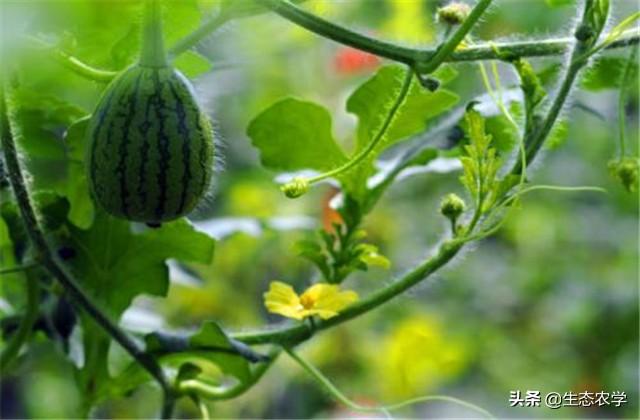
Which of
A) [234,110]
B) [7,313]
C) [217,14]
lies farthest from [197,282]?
[234,110]

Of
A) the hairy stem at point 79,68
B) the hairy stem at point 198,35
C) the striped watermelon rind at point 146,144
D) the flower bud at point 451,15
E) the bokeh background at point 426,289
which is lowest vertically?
the bokeh background at point 426,289

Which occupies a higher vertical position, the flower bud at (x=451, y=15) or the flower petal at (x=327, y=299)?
the flower bud at (x=451, y=15)

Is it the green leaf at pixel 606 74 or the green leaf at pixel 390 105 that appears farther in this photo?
the green leaf at pixel 606 74

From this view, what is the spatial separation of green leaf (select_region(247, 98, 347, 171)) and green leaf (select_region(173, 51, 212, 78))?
0.17 meters

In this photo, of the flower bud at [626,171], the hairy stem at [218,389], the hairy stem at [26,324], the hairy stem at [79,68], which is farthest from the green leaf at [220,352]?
the flower bud at [626,171]

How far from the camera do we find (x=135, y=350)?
131 cm

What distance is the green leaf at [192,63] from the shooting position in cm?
120

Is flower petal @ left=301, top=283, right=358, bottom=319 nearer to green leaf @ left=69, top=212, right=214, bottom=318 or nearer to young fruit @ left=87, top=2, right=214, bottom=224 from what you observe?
green leaf @ left=69, top=212, right=214, bottom=318

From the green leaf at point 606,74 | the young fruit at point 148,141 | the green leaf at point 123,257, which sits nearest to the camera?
the young fruit at point 148,141

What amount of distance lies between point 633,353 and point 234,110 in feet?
3.87

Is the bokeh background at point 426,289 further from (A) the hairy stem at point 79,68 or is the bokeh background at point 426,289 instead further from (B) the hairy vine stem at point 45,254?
(A) the hairy stem at point 79,68

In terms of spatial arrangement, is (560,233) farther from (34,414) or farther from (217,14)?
(217,14)

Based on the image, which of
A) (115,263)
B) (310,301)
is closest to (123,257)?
(115,263)

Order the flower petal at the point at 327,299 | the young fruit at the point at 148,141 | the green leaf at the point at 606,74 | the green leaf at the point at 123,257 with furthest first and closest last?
the green leaf at the point at 606,74
the green leaf at the point at 123,257
the flower petal at the point at 327,299
the young fruit at the point at 148,141
